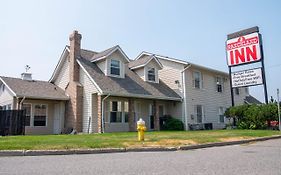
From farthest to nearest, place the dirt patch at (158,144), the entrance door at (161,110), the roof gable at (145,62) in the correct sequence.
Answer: the entrance door at (161,110), the roof gable at (145,62), the dirt patch at (158,144)

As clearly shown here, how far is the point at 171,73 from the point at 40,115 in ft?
38.7

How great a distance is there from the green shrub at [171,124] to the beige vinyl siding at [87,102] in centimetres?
679

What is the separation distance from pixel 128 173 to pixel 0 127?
16.0m

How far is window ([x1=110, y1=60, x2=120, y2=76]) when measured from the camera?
2216 centimetres

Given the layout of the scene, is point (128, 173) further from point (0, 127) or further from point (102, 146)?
point (0, 127)

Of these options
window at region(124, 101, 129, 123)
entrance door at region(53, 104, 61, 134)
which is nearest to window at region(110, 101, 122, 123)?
window at region(124, 101, 129, 123)

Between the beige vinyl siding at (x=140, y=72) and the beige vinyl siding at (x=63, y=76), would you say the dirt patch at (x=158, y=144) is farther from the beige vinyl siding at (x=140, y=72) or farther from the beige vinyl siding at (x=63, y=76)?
the beige vinyl siding at (x=140, y=72)

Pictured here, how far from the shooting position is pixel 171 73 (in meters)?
25.8

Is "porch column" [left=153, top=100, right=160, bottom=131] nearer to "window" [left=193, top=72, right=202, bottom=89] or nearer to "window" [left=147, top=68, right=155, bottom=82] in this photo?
"window" [left=147, top=68, right=155, bottom=82]

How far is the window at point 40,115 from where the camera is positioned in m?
21.1

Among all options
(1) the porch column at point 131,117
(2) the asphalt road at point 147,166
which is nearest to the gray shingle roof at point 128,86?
(1) the porch column at point 131,117

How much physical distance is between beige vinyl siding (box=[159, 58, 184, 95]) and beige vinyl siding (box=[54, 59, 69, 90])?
A: 873cm

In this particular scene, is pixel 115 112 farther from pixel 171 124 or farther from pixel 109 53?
pixel 171 124

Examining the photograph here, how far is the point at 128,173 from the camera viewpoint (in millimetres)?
5934
